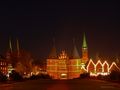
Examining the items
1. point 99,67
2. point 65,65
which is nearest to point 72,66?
point 65,65

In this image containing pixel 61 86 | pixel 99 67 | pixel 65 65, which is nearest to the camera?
pixel 61 86

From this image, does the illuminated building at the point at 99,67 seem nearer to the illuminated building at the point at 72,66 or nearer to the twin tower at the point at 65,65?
the illuminated building at the point at 72,66

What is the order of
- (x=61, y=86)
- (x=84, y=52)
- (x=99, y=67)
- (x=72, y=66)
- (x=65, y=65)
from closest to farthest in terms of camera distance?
1. (x=61, y=86)
2. (x=99, y=67)
3. (x=72, y=66)
4. (x=65, y=65)
5. (x=84, y=52)

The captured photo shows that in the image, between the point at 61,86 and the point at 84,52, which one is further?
the point at 84,52

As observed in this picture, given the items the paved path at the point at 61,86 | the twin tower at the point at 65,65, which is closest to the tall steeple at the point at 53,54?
the twin tower at the point at 65,65

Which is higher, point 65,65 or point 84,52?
point 84,52

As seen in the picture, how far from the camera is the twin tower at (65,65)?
15196 centimetres

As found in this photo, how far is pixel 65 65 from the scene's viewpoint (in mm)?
155750

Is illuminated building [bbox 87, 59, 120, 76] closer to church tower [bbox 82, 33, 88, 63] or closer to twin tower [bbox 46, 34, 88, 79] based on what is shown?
twin tower [bbox 46, 34, 88, 79]

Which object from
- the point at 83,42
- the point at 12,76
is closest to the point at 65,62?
the point at 83,42

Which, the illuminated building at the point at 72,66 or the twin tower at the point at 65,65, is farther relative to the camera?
the twin tower at the point at 65,65

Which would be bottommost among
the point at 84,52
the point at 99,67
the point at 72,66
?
the point at 99,67

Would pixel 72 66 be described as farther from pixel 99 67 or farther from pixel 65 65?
pixel 99 67

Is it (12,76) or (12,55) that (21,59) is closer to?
(12,55)
